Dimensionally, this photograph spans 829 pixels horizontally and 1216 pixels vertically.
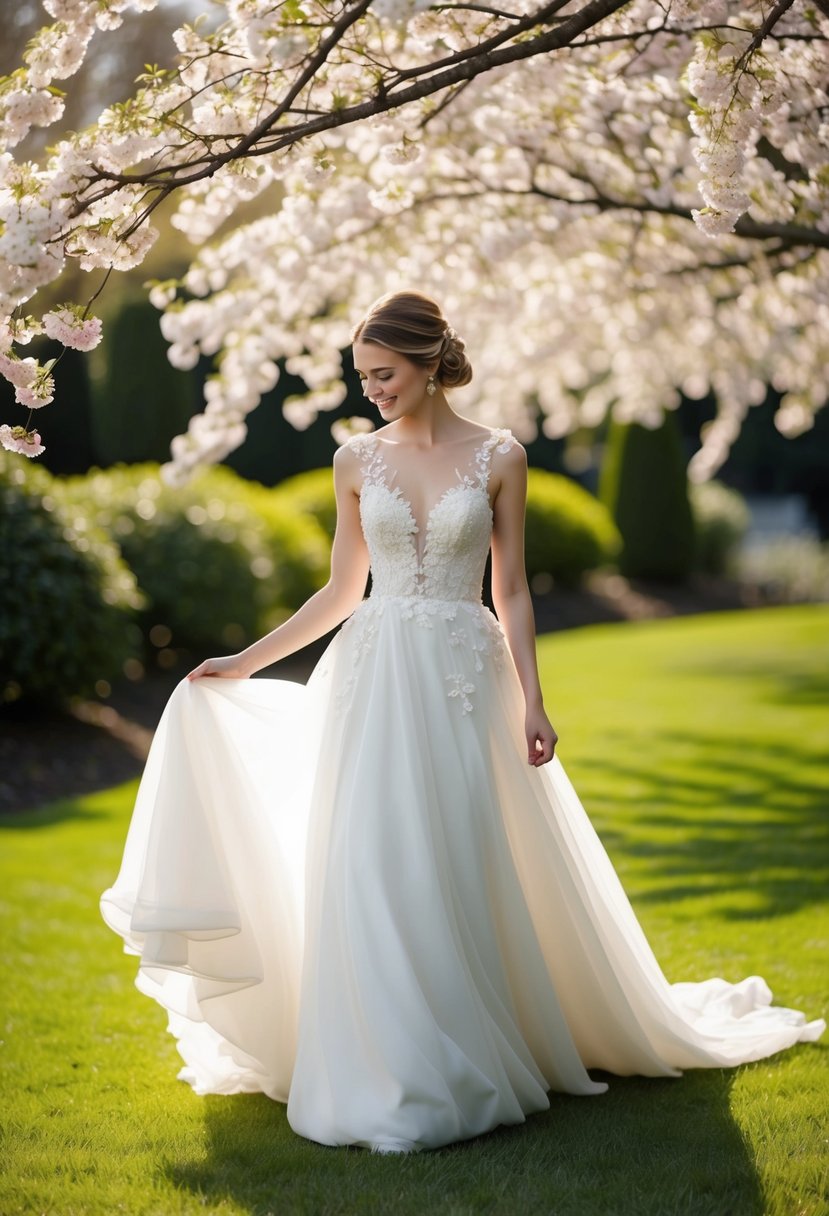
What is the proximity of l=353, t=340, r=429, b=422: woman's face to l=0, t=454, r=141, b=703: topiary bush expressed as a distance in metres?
5.19

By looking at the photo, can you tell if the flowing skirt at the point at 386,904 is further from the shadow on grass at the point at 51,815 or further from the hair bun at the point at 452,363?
the shadow on grass at the point at 51,815

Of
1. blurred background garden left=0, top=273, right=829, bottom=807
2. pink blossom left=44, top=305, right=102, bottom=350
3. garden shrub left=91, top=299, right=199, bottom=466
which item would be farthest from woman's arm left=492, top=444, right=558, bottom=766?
garden shrub left=91, top=299, right=199, bottom=466

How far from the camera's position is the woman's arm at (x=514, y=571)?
3.32 m

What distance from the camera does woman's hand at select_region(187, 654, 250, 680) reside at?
11.2 feet

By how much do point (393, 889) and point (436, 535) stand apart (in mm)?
913

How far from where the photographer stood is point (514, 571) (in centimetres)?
342

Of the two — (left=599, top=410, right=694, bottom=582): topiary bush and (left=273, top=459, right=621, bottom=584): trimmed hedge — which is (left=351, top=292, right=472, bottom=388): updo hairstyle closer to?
(left=273, top=459, right=621, bottom=584): trimmed hedge

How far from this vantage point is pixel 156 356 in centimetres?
1666

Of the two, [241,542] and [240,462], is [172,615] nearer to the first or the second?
[241,542]

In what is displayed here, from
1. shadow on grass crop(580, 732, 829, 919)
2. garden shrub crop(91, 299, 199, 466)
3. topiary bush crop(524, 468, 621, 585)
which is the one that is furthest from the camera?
garden shrub crop(91, 299, 199, 466)

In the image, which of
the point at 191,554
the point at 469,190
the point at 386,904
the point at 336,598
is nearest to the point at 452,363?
the point at 336,598

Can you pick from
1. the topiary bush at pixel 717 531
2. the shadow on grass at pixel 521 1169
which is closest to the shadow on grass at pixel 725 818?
the shadow on grass at pixel 521 1169

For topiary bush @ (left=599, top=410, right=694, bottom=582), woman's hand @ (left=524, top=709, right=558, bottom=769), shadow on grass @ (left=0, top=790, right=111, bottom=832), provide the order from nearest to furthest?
woman's hand @ (left=524, top=709, right=558, bottom=769) < shadow on grass @ (left=0, top=790, right=111, bottom=832) < topiary bush @ (left=599, top=410, right=694, bottom=582)

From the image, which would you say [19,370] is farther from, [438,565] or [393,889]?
[393,889]
